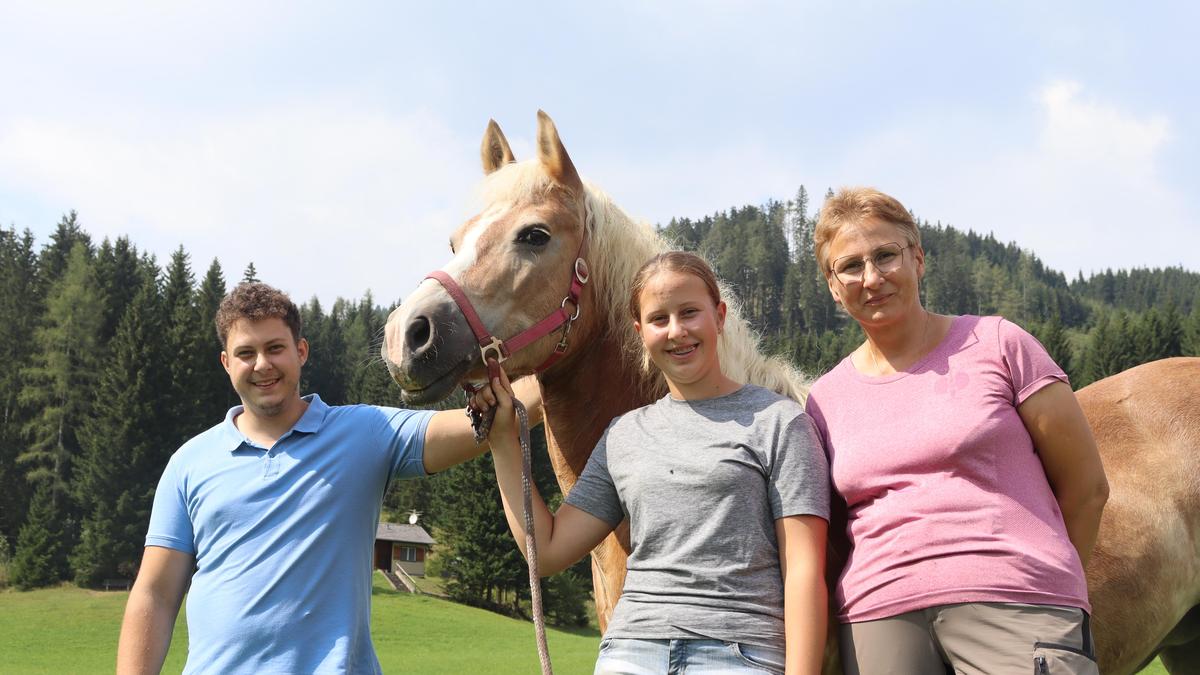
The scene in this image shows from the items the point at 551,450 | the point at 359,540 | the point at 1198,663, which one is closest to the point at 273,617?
the point at 359,540

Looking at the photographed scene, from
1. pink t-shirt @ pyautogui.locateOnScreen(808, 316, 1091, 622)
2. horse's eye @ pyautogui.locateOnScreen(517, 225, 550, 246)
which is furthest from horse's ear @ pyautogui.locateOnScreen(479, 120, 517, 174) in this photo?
pink t-shirt @ pyautogui.locateOnScreen(808, 316, 1091, 622)

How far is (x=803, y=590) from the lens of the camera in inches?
88.4

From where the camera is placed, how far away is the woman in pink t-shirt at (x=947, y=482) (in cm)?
226

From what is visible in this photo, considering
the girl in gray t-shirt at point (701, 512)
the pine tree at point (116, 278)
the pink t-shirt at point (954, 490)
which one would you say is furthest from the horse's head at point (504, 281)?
the pine tree at point (116, 278)

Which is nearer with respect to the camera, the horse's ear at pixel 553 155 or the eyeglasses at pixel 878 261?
the eyeglasses at pixel 878 261

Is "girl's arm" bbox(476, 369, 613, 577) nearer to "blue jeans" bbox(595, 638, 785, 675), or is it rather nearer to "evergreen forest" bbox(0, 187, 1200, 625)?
"blue jeans" bbox(595, 638, 785, 675)

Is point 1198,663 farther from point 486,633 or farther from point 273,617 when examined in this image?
point 486,633

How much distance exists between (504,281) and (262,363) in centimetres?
86

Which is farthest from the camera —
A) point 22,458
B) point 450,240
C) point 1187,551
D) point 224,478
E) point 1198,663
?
point 22,458

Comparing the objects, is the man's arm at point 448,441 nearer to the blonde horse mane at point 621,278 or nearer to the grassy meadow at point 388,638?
the blonde horse mane at point 621,278

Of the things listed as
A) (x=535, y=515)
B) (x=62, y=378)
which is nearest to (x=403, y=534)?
(x=62, y=378)

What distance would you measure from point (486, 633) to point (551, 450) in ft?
98.9

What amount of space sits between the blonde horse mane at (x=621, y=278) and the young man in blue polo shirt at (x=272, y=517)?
703mm

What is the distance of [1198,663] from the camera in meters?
4.63
